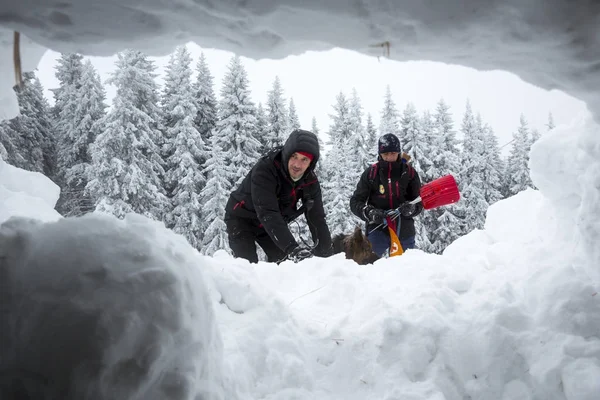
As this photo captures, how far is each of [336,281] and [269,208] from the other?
115cm

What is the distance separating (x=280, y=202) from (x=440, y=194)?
260 cm

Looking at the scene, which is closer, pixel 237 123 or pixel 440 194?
pixel 440 194

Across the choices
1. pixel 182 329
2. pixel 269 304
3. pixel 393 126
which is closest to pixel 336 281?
pixel 269 304

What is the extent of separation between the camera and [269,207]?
4105 millimetres

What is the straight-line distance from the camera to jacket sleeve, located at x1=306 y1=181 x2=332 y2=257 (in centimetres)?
469

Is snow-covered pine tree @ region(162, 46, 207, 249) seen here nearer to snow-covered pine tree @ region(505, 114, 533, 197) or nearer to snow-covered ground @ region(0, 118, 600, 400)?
snow-covered ground @ region(0, 118, 600, 400)

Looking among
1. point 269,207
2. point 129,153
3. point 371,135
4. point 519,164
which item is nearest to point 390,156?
point 269,207

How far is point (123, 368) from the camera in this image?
4.71 feet

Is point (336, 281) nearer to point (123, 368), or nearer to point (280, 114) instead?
point (123, 368)

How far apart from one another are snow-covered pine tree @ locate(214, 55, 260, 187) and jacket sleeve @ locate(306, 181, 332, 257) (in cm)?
1486

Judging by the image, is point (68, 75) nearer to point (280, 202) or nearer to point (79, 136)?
point (79, 136)

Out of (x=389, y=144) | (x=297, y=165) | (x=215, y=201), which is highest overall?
(x=389, y=144)

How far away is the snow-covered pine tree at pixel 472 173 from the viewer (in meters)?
24.7

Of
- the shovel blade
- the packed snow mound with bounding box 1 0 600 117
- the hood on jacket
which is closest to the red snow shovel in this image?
the shovel blade
